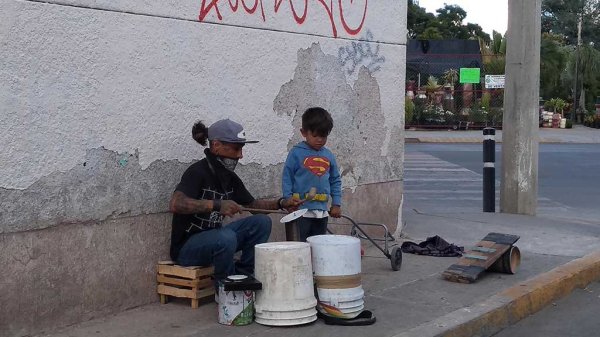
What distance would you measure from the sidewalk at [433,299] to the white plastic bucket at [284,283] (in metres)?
0.10

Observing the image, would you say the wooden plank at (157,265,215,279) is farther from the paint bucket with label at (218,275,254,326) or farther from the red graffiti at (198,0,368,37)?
the red graffiti at (198,0,368,37)

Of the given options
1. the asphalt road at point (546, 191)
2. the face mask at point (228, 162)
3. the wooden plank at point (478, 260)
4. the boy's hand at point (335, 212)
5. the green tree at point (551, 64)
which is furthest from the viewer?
the green tree at point (551, 64)

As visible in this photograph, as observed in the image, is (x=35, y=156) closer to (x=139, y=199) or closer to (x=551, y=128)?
(x=139, y=199)

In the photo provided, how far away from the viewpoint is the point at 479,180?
686 inches

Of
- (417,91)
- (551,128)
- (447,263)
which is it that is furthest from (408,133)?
(447,263)

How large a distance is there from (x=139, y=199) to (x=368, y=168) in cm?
330

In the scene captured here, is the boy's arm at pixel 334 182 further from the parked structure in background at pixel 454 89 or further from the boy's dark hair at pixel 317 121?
the parked structure in background at pixel 454 89

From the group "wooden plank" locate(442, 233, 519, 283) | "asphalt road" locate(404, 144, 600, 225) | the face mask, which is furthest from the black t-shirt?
"asphalt road" locate(404, 144, 600, 225)

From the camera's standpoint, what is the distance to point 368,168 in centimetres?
875

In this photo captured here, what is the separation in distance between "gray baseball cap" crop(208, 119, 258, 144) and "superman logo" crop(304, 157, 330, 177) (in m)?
0.84

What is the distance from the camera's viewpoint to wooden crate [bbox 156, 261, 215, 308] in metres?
6.04

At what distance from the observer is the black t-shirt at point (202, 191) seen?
6.00 meters

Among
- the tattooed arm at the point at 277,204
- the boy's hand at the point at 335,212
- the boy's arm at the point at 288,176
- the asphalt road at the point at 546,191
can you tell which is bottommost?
the asphalt road at the point at 546,191

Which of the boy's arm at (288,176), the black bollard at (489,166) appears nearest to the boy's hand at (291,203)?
the boy's arm at (288,176)
